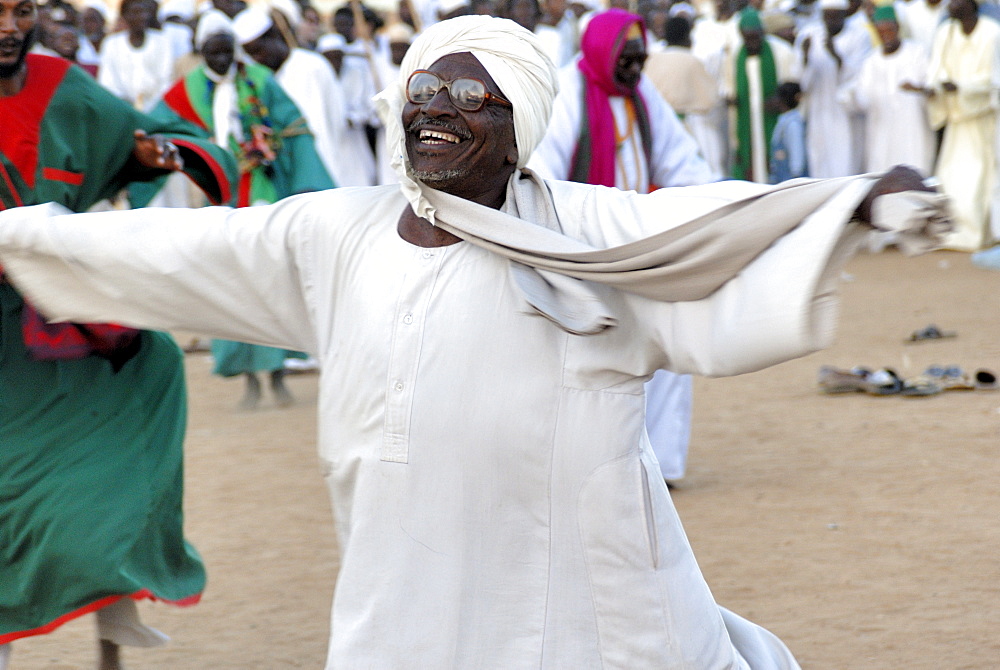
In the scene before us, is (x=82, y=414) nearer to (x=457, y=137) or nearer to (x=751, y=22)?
(x=457, y=137)

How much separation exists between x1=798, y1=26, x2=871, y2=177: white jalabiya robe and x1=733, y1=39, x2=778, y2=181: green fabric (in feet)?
2.41

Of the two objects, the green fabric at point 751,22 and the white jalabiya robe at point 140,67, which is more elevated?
the green fabric at point 751,22

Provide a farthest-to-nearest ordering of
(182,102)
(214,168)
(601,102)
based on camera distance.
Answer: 1. (182,102)
2. (601,102)
3. (214,168)

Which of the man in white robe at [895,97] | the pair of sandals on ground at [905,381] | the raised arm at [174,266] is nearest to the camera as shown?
the raised arm at [174,266]

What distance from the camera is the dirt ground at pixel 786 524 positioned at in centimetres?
474

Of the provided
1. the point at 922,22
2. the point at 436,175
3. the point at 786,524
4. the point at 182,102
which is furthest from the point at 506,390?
the point at 922,22

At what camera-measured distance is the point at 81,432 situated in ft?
A: 13.5

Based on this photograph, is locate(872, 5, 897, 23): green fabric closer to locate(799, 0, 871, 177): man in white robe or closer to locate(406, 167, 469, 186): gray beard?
locate(799, 0, 871, 177): man in white robe

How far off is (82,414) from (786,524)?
3.01 m

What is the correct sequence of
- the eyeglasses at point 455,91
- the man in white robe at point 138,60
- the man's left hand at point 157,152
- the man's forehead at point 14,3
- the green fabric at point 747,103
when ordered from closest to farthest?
the eyeglasses at point 455,91 → the man's forehead at point 14,3 → the man's left hand at point 157,152 → the green fabric at point 747,103 → the man in white robe at point 138,60

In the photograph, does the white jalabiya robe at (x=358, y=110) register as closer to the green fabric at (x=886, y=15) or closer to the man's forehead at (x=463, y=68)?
the green fabric at (x=886, y=15)

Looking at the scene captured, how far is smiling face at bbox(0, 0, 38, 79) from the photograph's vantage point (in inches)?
155

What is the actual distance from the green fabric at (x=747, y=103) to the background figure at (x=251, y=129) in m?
7.82

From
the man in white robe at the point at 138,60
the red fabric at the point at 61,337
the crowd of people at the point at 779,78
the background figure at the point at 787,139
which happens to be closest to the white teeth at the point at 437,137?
the red fabric at the point at 61,337
